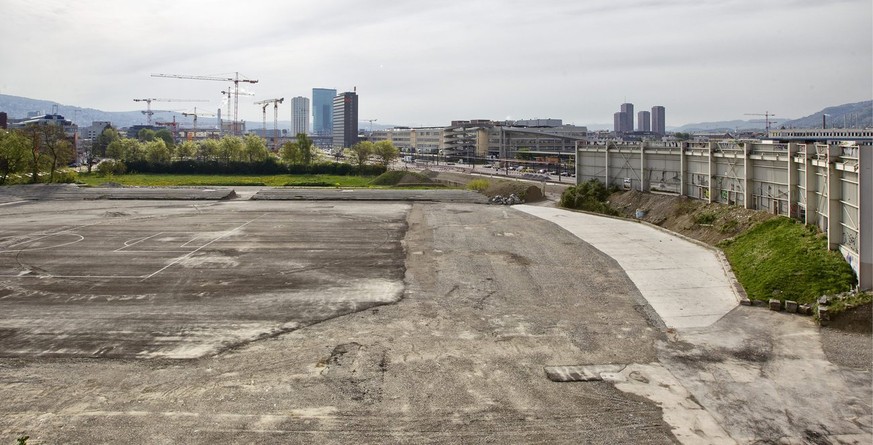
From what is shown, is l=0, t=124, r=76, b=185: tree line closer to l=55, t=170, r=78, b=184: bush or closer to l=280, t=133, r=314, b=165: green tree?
l=55, t=170, r=78, b=184: bush

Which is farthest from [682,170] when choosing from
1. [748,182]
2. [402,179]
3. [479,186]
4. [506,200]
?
[402,179]

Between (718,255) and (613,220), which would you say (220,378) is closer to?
(718,255)

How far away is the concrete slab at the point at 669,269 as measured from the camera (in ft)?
69.2

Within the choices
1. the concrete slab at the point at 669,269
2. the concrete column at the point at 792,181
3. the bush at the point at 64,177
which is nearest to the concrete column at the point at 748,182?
the concrete slab at the point at 669,269

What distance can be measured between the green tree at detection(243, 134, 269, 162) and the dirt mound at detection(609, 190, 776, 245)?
254 ft

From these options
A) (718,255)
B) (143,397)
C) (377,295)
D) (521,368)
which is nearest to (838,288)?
(718,255)

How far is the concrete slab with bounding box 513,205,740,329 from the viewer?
2109 centimetres

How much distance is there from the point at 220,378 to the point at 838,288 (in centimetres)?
1880

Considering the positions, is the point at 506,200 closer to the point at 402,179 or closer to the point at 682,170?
the point at 682,170

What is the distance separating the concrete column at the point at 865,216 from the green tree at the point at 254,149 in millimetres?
100564

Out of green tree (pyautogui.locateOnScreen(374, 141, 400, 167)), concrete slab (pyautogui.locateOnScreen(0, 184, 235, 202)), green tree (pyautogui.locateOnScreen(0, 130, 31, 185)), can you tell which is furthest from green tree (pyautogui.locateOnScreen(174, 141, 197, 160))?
concrete slab (pyautogui.locateOnScreen(0, 184, 235, 202))

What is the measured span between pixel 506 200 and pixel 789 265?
33.8 meters

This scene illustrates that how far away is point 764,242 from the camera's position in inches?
1055

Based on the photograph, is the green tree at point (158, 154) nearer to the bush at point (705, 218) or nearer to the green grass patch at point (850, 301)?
the bush at point (705, 218)
